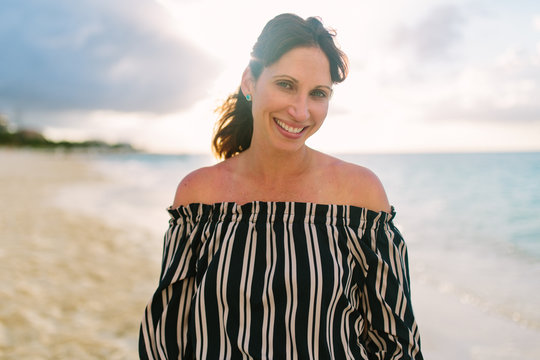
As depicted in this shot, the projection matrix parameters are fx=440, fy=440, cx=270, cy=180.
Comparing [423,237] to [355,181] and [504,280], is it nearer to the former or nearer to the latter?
[504,280]

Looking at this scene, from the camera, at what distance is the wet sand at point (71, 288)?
11.8 ft

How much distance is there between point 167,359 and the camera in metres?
2.04

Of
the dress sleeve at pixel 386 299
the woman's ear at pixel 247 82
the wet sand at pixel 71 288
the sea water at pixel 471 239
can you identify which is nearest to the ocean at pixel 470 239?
the sea water at pixel 471 239

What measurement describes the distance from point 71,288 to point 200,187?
135 inches

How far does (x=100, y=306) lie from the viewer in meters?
4.43

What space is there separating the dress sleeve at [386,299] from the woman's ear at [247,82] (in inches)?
33.9

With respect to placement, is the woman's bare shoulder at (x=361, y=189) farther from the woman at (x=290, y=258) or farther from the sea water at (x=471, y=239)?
the sea water at (x=471, y=239)

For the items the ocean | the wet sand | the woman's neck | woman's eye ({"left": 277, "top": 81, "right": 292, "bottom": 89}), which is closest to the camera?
woman's eye ({"left": 277, "top": 81, "right": 292, "bottom": 89})

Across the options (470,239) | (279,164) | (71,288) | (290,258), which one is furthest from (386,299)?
(470,239)

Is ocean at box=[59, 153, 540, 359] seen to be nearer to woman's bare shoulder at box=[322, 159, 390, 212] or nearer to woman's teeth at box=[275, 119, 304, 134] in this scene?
woman's bare shoulder at box=[322, 159, 390, 212]

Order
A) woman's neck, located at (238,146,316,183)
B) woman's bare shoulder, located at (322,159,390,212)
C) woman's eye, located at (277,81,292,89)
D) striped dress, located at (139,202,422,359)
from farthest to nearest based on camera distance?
woman's neck, located at (238,146,316,183) → woman's bare shoulder, located at (322,159,390,212) → woman's eye, located at (277,81,292,89) → striped dress, located at (139,202,422,359)

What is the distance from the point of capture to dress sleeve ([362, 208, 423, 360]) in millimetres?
1926

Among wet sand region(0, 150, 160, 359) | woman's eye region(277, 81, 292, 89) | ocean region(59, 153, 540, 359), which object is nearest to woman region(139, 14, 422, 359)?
woman's eye region(277, 81, 292, 89)

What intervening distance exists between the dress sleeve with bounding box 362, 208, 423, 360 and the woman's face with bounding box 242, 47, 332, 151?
0.52 meters
